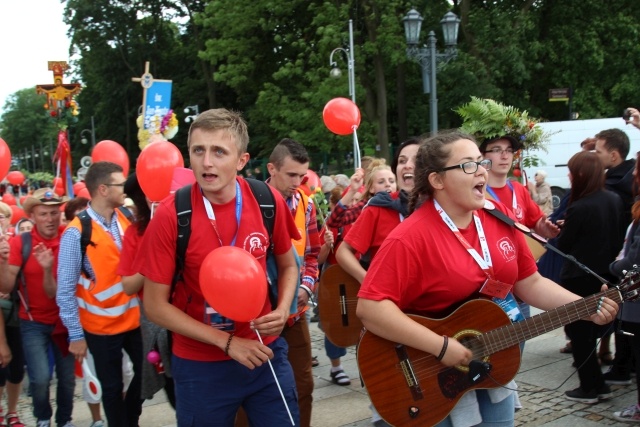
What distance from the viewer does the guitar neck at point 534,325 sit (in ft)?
9.11

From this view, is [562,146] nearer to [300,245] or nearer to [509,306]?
[300,245]

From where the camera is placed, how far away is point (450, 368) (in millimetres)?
2775

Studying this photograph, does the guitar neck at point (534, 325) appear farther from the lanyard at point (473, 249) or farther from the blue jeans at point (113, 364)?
the blue jeans at point (113, 364)

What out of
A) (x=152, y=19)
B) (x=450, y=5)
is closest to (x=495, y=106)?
(x=450, y=5)

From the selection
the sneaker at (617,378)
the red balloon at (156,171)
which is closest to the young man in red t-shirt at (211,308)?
the red balloon at (156,171)

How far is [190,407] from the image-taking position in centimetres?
288

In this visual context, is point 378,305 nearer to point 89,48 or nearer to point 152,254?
point 152,254

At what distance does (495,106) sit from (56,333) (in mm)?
3839

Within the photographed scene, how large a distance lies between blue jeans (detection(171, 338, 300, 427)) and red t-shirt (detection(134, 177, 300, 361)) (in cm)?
6

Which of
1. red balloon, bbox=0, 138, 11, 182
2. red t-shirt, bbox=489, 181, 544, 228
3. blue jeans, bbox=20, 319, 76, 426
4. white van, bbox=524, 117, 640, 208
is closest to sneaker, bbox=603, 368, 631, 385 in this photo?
red t-shirt, bbox=489, 181, 544, 228

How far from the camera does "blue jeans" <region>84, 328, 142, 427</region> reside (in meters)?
4.38

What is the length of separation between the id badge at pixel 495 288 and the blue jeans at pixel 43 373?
145 inches

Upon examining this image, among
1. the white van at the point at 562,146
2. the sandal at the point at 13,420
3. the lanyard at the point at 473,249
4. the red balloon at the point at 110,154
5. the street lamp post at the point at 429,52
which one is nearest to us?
the lanyard at the point at 473,249

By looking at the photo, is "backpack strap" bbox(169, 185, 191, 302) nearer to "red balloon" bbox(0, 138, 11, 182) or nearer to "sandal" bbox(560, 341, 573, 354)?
"red balloon" bbox(0, 138, 11, 182)
